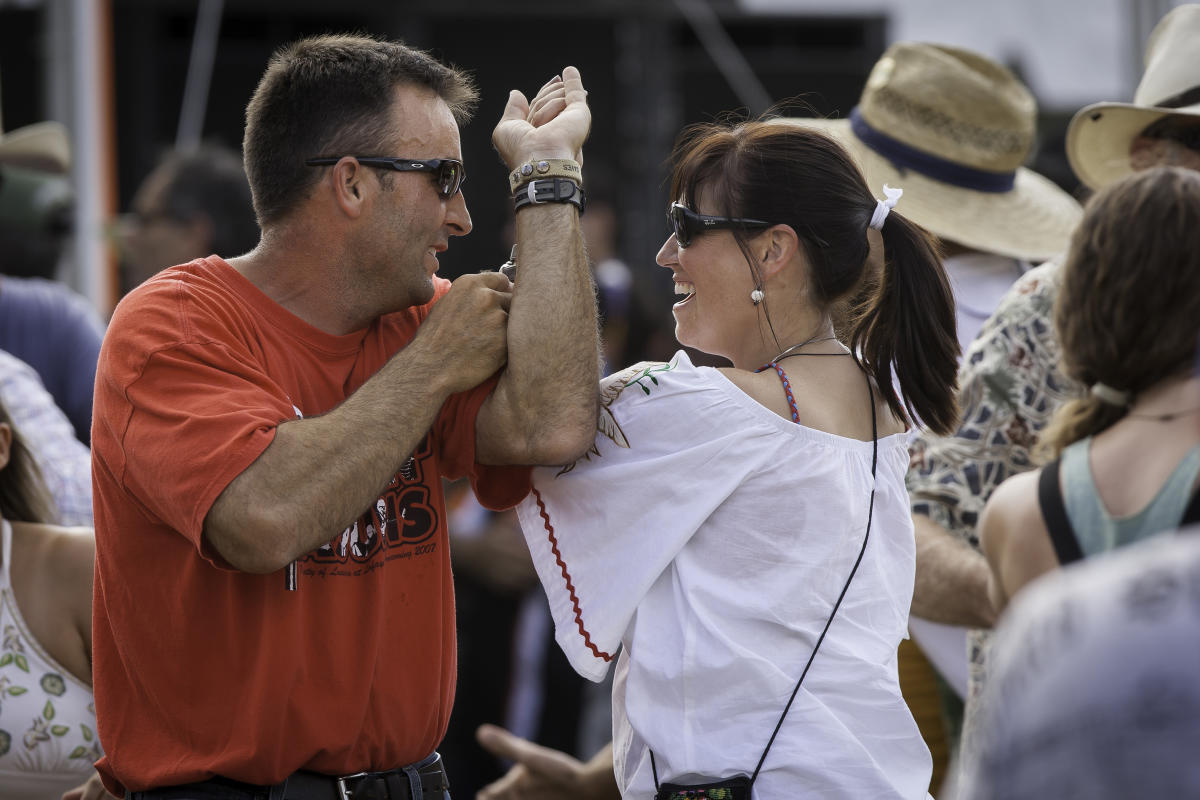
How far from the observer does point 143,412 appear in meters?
2.23

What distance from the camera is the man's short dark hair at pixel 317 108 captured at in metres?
2.51

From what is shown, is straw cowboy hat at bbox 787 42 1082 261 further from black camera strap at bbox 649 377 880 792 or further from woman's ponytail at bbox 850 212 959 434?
black camera strap at bbox 649 377 880 792

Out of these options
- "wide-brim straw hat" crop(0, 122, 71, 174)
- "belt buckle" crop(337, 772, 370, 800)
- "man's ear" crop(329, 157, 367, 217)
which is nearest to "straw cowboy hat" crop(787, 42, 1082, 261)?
"man's ear" crop(329, 157, 367, 217)

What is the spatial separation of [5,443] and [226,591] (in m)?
1.20

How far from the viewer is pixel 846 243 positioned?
98.0 inches

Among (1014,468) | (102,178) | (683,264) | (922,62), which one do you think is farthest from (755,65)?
(683,264)

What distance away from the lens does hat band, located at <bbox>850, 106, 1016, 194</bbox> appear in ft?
13.0

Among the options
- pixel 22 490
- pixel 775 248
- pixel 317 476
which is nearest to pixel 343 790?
pixel 317 476

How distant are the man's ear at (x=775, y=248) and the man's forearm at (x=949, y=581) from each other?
3.12ft

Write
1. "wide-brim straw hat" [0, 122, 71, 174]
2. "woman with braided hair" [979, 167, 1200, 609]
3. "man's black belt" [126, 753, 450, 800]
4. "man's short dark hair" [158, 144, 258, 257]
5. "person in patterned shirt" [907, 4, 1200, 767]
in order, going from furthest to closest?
"wide-brim straw hat" [0, 122, 71, 174] < "man's short dark hair" [158, 144, 258, 257] < "person in patterned shirt" [907, 4, 1200, 767] < "man's black belt" [126, 753, 450, 800] < "woman with braided hair" [979, 167, 1200, 609]

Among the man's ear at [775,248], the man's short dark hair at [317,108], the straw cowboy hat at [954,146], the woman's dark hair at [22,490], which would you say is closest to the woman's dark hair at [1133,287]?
the man's ear at [775,248]

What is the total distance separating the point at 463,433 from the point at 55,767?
1241mm

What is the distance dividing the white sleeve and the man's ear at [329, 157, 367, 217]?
587mm

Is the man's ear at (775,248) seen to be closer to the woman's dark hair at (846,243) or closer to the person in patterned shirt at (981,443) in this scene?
the woman's dark hair at (846,243)
